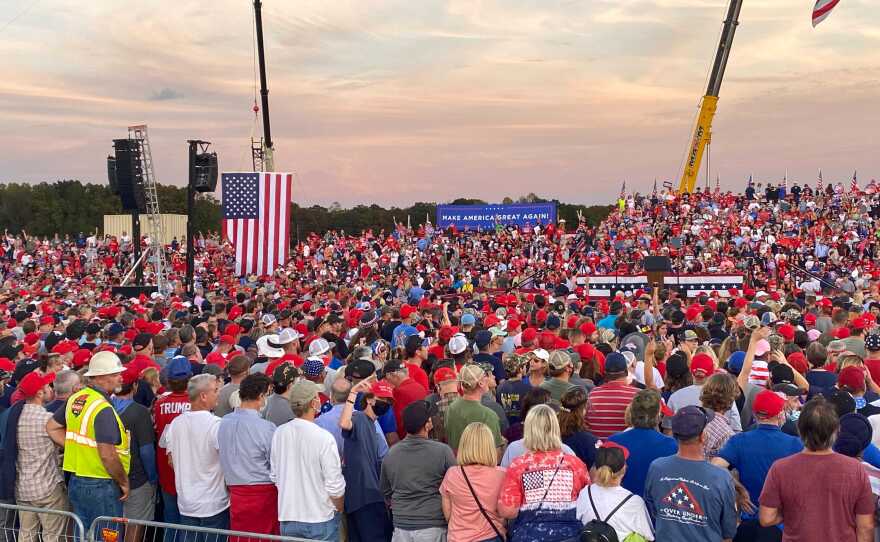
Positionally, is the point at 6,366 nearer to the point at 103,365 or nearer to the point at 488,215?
the point at 103,365

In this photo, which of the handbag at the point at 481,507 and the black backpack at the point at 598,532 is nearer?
the black backpack at the point at 598,532

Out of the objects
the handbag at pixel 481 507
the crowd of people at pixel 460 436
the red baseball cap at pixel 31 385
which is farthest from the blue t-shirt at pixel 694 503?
the red baseball cap at pixel 31 385

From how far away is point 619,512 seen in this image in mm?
4598

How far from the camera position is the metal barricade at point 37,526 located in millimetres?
6648

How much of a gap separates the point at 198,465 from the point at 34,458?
1.57m

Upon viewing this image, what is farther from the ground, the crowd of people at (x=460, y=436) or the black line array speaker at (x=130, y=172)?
the black line array speaker at (x=130, y=172)

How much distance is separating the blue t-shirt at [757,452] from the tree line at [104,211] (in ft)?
253

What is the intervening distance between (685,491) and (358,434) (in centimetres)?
231

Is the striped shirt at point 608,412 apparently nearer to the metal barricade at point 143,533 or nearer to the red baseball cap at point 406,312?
the metal barricade at point 143,533

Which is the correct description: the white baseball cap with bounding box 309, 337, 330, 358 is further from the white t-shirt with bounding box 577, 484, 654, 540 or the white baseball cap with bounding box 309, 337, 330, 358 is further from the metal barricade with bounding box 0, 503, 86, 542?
the white t-shirt with bounding box 577, 484, 654, 540

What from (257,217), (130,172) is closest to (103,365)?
(257,217)

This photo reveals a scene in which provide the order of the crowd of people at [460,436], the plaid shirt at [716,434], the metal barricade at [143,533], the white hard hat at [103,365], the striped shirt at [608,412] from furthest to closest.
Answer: the white hard hat at [103,365] → the striped shirt at [608,412] → the metal barricade at [143,533] → the plaid shirt at [716,434] → the crowd of people at [460,436]

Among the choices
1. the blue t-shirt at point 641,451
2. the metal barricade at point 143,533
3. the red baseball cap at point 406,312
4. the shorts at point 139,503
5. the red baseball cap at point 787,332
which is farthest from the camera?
the red baseball cap at point 406,312

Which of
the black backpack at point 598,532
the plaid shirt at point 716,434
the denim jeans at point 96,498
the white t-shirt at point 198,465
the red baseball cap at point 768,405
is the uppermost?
the red baseball cap at point 768,405
